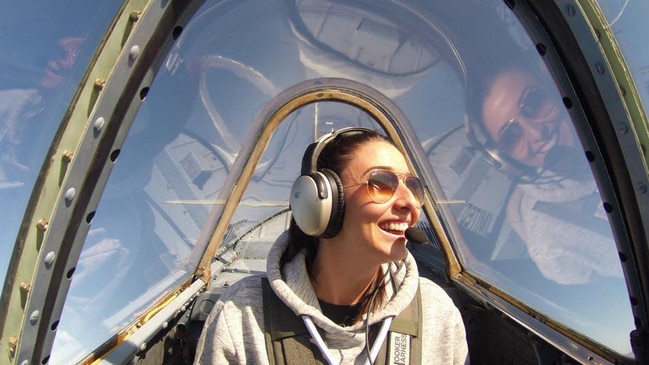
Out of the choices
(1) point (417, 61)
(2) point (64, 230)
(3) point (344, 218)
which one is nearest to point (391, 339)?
(3) point (344, 218)

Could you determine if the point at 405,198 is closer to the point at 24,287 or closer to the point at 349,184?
the point at 349,184

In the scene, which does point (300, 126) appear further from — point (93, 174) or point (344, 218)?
point (93, 174)

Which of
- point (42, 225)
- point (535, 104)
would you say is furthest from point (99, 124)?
point (535, 104)

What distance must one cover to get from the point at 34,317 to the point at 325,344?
67cm

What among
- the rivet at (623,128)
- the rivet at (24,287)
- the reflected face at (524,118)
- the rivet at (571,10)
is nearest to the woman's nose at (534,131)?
the reflected face at (524,118)

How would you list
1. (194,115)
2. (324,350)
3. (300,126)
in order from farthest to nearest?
(300,126)
(194,115)
(324,350)

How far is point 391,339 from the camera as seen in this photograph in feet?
4.09

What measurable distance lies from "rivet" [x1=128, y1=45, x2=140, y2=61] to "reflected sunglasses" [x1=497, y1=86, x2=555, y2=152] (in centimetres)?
130

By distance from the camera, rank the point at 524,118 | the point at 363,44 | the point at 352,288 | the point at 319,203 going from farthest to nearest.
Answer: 1. the point at 363,44
2. the point at 524,118
3. the point at 352,288
4. the point at 319,203

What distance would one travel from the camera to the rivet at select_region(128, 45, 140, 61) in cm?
99

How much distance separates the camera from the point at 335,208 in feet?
3.98

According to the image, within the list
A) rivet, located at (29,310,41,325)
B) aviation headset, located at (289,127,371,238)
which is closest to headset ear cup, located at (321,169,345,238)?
aviation headset, located at (289,127,371,238)

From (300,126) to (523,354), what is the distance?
1940 millimetres

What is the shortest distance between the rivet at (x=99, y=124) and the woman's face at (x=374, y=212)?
61 cm
